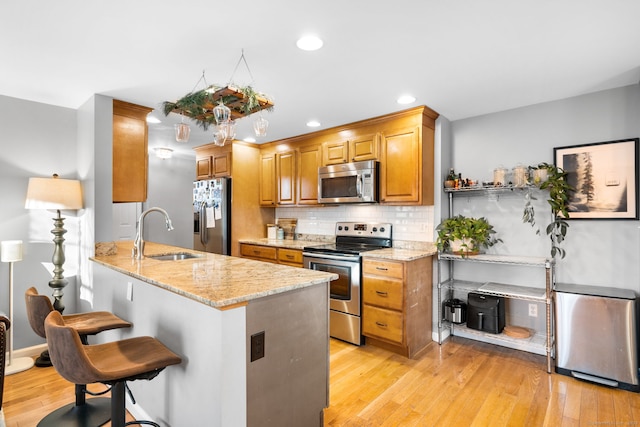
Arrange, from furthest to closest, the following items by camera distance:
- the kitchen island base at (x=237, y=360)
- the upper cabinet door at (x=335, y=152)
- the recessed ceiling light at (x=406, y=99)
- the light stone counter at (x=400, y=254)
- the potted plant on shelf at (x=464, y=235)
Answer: the upper cabinet door at (x=335, y=152), the potted plant on shelf at (x=464, y=235), the light stone counter at (x=400, y=254), the recessed ceiling light at (x=406, y=99), the kitchen island base at (x=237, y=360)

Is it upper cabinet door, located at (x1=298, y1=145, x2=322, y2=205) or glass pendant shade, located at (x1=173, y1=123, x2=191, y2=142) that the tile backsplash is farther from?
glass pendant shade, located at (x1=173, y1=123, x2=191, y2=142)

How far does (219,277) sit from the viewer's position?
1.93 metres

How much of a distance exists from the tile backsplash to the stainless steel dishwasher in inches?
51.7

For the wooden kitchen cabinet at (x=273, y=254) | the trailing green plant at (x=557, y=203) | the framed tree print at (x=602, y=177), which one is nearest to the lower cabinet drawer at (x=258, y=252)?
the wooden kitchen cabinet at (x=273, y=254)

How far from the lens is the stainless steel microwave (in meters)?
3.66

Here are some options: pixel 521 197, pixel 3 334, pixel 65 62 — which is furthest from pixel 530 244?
pixel 65 62

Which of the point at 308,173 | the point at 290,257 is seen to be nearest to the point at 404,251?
the point at 290,257

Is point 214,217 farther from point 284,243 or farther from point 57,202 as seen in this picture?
point 57,202

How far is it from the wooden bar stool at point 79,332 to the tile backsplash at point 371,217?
2772mm

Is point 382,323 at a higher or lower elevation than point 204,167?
lower

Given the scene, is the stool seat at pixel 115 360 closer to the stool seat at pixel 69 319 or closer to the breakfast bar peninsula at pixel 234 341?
the breakfast bar peninsula at pixel 234 341

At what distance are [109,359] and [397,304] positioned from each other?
2.29m

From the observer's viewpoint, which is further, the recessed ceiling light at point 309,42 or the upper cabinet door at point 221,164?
the upper cabinet door at point 221,164

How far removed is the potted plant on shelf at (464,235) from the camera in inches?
128
